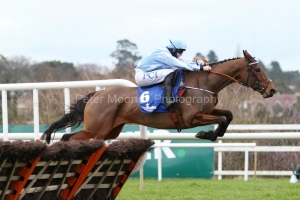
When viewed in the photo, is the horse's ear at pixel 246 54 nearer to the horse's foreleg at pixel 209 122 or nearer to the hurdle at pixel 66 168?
the horse's foreleg at pixel 209 122

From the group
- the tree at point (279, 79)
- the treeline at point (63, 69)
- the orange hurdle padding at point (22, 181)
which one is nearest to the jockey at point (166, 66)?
the orange hurdle padding at point (22, 181)

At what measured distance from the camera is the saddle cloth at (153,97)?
7.24 metres

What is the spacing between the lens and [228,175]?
517 inches

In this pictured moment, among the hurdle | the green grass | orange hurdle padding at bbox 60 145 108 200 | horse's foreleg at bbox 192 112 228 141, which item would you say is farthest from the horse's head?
orange hurdle padding at bbox 60 145 108 200

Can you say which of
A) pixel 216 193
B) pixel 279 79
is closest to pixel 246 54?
pixel 216 193

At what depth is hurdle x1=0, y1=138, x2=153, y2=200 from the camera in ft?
13.3

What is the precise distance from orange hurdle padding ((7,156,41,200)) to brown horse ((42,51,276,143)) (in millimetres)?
3004

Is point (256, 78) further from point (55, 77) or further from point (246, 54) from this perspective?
point (55, 77)

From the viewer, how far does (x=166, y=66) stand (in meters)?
7.32

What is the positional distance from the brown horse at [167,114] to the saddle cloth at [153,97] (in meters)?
0.10

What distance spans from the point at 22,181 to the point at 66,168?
42 cm

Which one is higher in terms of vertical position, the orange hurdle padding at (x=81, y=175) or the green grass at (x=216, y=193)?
the orange hurdle padding at (x=81, y=175)

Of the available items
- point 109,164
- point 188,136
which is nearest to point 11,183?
point 109,164

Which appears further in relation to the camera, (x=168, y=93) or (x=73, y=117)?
(x=73, y=117)
